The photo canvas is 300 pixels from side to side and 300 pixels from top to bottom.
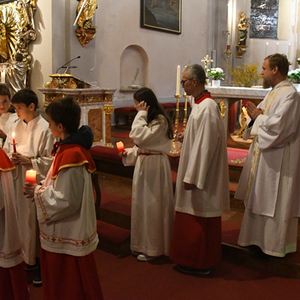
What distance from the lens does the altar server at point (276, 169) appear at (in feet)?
9.61

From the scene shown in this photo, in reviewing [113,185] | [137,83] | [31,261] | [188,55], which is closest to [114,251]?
[31,261]

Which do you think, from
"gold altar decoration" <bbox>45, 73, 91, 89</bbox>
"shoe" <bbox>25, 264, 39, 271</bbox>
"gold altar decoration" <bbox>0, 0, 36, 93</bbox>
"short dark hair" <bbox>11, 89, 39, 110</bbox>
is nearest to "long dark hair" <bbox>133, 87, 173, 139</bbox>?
"short dark hair" <bbox>11, 89, 39, 110</bbox>

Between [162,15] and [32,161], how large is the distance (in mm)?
9394

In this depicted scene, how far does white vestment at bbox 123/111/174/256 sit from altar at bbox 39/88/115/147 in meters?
3.97

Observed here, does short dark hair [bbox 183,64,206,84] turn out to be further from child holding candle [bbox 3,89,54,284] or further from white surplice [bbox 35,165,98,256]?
white surplice [bbox 35,165,98,256]

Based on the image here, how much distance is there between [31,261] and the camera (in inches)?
118

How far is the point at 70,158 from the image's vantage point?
78.9 inches

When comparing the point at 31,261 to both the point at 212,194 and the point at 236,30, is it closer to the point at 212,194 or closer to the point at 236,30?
the point at 212,194

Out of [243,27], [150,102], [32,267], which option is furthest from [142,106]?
[243,27]

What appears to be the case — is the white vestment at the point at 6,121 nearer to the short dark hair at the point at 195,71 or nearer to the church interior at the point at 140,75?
the church interior at the point at 140,75

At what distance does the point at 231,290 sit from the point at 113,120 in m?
7.76

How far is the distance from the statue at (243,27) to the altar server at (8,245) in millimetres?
13185

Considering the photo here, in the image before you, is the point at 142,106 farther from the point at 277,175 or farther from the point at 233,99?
the point at 233,99

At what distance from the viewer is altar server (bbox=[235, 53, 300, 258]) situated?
115 inches
